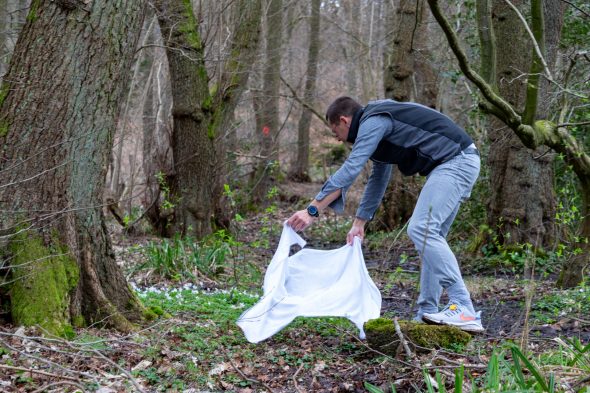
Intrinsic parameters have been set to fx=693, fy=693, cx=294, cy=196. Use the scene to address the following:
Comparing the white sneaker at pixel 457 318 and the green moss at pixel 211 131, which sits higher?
the green moss at pixel 211 131

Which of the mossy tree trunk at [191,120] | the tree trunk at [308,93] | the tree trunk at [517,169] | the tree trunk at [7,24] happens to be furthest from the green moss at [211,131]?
the tree trunk at [308,93]

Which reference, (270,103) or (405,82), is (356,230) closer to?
(405,82)

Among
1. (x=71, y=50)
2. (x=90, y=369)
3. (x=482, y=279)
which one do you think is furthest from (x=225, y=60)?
(x=90, y=369)

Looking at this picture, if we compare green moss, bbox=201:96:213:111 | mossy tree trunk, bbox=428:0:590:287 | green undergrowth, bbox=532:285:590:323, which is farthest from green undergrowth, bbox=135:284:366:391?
green moss, bbox=201:96:213:111

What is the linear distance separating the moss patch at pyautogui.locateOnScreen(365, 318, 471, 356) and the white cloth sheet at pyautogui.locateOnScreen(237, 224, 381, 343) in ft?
0.44

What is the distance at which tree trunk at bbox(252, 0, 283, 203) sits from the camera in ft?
49.9

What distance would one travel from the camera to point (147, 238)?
1106 cm

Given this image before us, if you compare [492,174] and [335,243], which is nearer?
[492,174]

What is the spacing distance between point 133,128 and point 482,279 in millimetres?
9322

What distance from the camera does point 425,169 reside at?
548 cm

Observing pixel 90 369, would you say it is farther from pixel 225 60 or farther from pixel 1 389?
pixel 225 60

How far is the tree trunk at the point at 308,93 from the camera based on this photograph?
20.9 m

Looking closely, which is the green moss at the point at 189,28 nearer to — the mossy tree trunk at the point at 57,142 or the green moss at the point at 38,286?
the mossy tree trunk at the point at 57,142

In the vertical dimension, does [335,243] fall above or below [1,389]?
below
